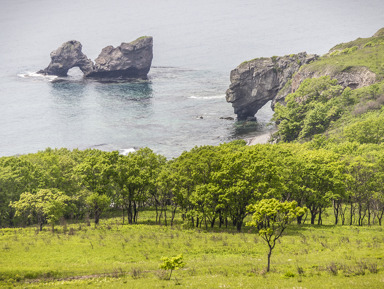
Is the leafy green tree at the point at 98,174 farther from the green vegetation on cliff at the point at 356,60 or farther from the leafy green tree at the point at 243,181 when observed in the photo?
the green vegetation on cliff at the point at 356,60

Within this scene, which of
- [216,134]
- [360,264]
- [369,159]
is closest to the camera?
[360,264]

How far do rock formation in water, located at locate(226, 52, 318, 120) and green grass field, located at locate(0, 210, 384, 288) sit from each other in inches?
4640

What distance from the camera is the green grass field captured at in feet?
118

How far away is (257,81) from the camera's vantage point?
178250mm

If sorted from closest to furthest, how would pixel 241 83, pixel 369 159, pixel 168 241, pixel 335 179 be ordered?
pixel 168 241 < pixel 335 179 < pixel 369 159 < pixel 241 83

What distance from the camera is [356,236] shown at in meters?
54.9

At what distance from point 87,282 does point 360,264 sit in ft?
88.0

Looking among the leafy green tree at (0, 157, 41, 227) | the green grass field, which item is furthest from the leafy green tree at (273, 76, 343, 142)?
the leafy green tree at (0, 157, 41, 227)

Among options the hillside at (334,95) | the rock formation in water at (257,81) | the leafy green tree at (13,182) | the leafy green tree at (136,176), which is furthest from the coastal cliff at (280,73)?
the leafy green tree at (13,182)

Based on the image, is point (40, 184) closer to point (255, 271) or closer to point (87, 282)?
point (87, 282)

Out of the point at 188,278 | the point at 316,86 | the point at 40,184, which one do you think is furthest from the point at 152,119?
the point at 188,278

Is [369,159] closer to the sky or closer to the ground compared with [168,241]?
closer to the sky

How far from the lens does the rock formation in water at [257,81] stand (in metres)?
176

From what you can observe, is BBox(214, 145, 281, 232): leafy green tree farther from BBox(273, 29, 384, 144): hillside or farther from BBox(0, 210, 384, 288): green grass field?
BBox(273, 29, 384, 144): hillside
